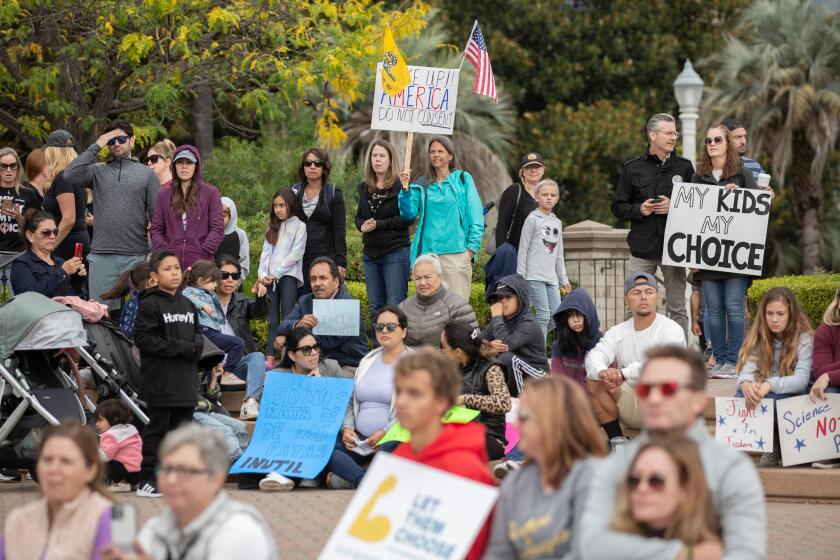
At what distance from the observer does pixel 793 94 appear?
33.4m

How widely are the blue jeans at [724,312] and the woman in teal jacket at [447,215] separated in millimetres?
2140

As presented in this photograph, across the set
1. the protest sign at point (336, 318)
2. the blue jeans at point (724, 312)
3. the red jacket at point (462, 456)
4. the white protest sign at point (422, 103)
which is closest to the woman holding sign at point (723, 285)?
the blue jeans at point (724, 312)

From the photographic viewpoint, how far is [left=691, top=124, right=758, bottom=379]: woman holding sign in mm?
12610

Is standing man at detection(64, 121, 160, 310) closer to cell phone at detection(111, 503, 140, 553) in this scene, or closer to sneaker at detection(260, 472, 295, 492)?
sneaker at detection(260, 472, 295, 492)

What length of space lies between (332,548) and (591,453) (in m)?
1.14

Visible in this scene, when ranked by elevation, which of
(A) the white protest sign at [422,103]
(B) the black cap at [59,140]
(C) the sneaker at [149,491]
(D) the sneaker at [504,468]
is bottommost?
(C) the sneaker at [149,491]

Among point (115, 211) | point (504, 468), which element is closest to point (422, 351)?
point (504, 468)

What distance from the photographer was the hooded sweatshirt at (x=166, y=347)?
10367 mm

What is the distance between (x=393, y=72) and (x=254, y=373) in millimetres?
3321

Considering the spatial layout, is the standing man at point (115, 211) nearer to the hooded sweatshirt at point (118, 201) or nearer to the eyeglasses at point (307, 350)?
the hooded sweatshirt at point (118, 201)

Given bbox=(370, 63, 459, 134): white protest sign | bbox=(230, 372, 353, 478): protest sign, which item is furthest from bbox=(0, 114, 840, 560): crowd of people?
bbox=(370, 63, 459, 134): white protest sign

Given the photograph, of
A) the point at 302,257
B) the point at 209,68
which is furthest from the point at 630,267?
the point at 209,68

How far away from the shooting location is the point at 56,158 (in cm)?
1343

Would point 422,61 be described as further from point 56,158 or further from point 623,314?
point 56,158
